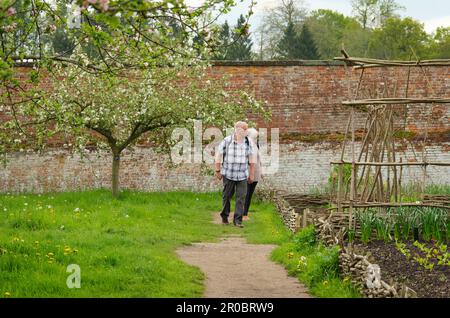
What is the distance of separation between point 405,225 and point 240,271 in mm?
2785

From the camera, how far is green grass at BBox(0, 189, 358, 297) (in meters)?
7.11

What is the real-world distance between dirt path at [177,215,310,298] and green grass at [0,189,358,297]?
7.5 inches

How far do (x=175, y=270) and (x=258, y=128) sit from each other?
465 inches

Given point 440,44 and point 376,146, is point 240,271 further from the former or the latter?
point 440,44

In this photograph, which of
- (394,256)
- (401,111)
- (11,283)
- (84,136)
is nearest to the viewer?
(11,283)

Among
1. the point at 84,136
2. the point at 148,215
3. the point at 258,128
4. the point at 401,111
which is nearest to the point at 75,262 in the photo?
the point at 148,215

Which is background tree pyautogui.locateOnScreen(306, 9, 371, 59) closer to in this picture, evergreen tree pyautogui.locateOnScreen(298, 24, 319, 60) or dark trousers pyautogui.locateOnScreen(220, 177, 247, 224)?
evergreen tree pyautogui.locateOnScreen(298, 24, 319, 60)

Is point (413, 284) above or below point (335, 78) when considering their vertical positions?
below

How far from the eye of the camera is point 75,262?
26.3 ft

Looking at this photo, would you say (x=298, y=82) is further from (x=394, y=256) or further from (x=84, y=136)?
(x=394, y=256)

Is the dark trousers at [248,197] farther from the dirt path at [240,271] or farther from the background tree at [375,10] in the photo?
the background tree at [375,10]

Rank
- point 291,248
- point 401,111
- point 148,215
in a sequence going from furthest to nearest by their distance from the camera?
point 401,111, point 148,215, point 291,248

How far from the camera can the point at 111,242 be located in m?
9.55

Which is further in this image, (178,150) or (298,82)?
(298,82)
